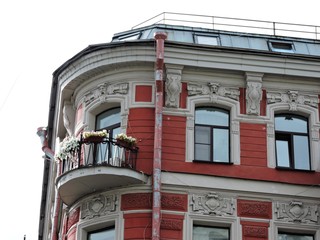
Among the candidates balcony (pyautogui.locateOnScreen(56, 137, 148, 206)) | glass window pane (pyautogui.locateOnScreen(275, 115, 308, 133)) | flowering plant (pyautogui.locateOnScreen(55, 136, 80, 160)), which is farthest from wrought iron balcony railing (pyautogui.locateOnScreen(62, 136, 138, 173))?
glass window pane (pyautogui.locateOnScreen(275, 115, 308, 133))

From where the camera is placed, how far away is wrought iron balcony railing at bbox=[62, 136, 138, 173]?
21.9 metres

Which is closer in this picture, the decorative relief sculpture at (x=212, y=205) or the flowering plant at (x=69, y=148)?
the decorative relief sculpture at (x=212, y=205)

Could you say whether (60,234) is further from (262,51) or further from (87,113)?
(262,51)

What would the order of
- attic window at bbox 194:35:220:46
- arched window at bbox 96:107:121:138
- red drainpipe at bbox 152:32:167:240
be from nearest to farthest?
1. red drainpipe at bbox 152:32:167:240
2. arched window at bbox 96:107:121:138
3. attic window at bbox 194:35:220:46

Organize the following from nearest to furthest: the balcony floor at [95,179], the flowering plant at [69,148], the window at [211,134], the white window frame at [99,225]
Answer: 1. the balcony floor at [95,179]
2. the white window frame at [99,225]
3. the flowering plant at [69,148]
4. the window at [211,134]

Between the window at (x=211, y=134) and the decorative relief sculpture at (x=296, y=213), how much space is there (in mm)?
1984

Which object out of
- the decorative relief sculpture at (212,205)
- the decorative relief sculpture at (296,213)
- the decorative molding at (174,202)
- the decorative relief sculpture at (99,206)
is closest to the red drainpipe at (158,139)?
the decorative molding at (174,202)

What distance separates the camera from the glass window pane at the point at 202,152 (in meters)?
22.7

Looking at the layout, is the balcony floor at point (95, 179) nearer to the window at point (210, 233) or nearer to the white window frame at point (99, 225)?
the white window frame at point (99, 225)

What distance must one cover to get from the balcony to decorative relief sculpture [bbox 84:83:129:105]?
1.73 metres

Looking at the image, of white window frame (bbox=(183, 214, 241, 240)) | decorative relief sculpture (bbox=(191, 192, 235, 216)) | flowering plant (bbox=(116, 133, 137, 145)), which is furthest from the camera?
flowering plant (bbox=(116, 133, 137, 145))

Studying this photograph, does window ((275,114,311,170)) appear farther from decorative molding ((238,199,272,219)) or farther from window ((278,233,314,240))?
window ((278,233,314,240))

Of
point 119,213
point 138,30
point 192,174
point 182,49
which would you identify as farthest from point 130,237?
point 138,30

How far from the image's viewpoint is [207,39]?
25.4 m
